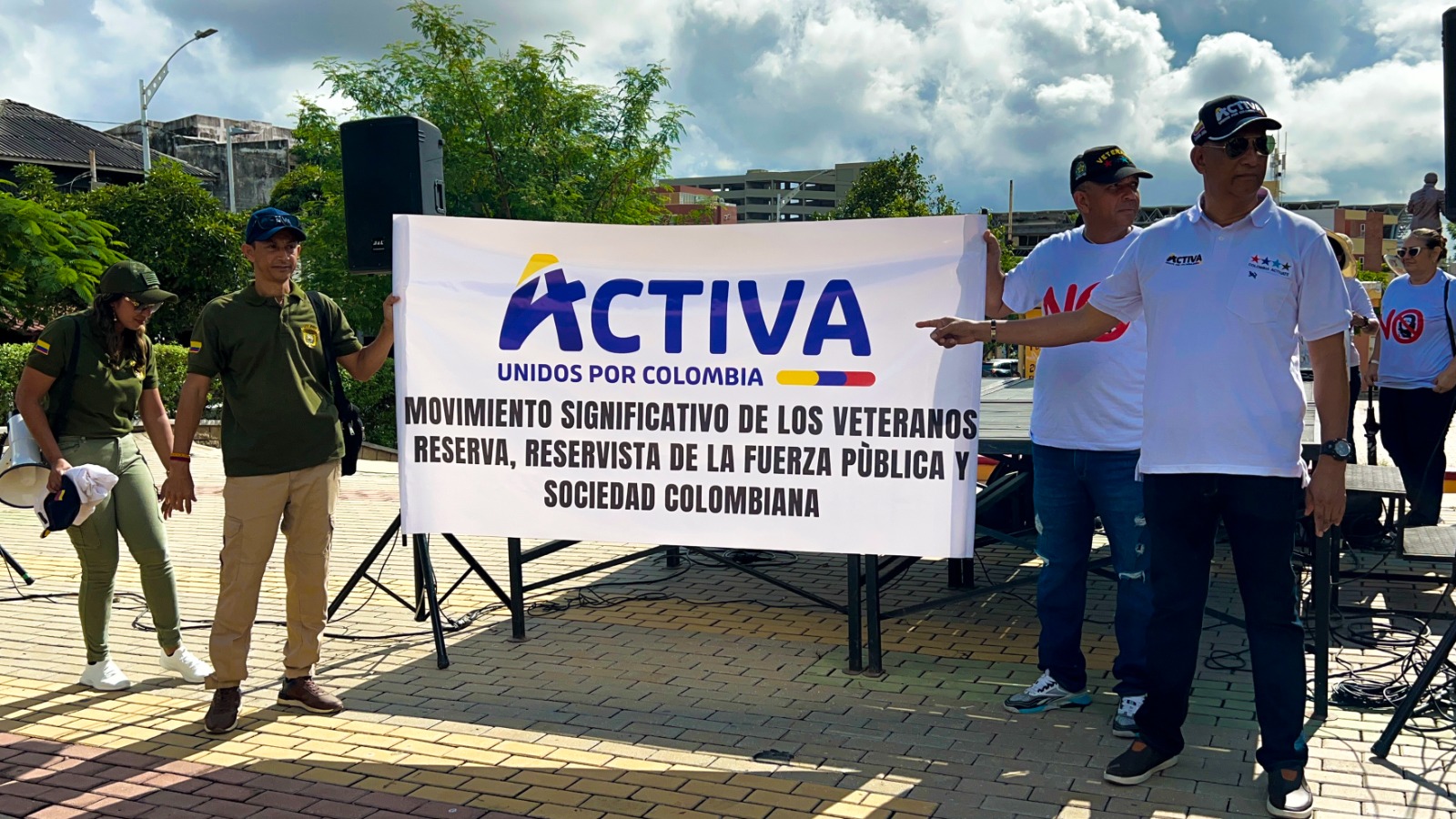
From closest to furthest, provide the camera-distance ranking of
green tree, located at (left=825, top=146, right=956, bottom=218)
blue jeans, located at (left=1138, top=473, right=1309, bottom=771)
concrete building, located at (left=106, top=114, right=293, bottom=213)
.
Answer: blue jeans, located at (left=1138, top=473, right=1309, bottom=771)
green tree, located at (left=825, top=146, right=956, bottom=218)
concrete building, located at (left=106, top=114, right=293, bottom=213)

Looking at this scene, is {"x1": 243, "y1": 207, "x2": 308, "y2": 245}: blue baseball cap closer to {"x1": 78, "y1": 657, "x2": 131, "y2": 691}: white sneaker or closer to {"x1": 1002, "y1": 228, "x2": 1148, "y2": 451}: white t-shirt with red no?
{"x1": 78, "y1": 657, "x2": 131, "y2": 691}: white sneaker

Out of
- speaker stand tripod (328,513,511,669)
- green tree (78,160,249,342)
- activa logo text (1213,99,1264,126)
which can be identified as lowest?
speaker stand tripod (328,513,511,669)

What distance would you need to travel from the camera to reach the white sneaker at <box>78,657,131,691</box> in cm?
571

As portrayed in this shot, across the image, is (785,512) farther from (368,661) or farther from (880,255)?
(368,661)

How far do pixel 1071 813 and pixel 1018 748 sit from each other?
2.06 feet

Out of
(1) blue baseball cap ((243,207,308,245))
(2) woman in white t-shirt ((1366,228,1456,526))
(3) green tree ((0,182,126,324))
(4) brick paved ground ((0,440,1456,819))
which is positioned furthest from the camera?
(3) green tree ((0,182,126,324))

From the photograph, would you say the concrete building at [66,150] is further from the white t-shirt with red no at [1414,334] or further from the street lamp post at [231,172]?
the white t-shirt with red no at [1414,334]

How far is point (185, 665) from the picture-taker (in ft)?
19.1

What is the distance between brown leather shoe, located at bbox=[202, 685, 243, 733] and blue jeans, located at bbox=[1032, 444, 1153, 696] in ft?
10.6

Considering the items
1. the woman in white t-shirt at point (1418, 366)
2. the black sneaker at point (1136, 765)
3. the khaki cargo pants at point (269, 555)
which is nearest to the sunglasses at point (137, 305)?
the khaki cargo pants at point (269, 555)

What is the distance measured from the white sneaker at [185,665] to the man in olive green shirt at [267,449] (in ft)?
2.12

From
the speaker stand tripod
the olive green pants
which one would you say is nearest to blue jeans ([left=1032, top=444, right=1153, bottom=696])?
the speaker stand tripod

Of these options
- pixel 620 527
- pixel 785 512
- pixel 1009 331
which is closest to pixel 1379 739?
pixel 1009 331

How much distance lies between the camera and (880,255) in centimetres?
537
